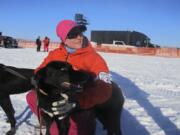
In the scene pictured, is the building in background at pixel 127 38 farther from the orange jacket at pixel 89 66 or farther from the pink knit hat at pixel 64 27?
the pink knit hat at pixel 64 27

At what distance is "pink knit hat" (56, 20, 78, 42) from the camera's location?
4.07 metres

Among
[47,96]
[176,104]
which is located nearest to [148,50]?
[176,104]

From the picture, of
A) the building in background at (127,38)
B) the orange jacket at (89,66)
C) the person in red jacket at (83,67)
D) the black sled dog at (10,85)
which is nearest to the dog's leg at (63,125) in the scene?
the person in red jacket at (83,67)

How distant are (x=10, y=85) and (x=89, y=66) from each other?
67.9 inches

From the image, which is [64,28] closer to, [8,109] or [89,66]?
[89,66]

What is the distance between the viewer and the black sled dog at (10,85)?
17.8 ft

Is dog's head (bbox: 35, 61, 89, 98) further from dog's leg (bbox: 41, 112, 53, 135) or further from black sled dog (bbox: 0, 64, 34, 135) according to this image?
black sled dog (bbox: 0, 64, 34, 135)

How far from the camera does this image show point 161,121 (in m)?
6.62

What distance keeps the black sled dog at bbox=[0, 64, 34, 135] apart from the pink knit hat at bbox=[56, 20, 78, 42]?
4.77 feet

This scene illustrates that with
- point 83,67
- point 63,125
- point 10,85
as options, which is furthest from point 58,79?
point 10,85

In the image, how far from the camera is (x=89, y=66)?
434cm

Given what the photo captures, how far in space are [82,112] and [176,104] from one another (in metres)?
4.57

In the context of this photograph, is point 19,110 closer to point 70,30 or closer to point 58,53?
point 58,53

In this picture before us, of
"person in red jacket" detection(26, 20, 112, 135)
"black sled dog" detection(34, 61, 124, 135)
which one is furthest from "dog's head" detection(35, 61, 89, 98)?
"person in red jacket" detection(26, 20, 112, 135)
